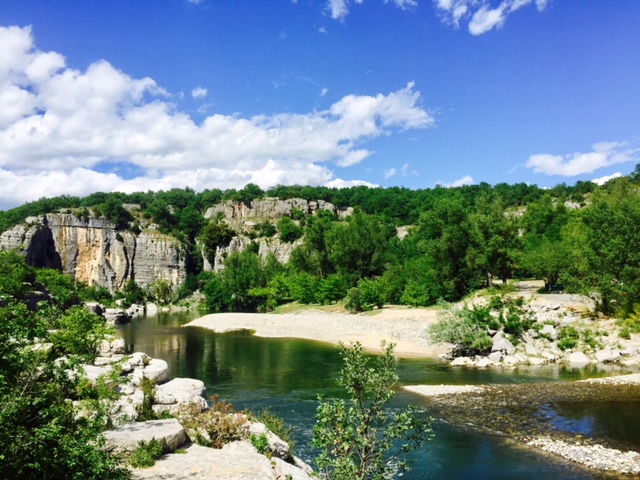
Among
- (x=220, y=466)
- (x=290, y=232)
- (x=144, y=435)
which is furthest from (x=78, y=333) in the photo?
(x=290, y=232)

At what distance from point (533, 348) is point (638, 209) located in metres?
13.2

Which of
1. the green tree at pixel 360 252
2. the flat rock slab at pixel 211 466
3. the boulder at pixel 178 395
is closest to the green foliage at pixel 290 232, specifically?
the green tree at pixel 360 252

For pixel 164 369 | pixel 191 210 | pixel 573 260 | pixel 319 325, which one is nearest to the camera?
pixel 164 369

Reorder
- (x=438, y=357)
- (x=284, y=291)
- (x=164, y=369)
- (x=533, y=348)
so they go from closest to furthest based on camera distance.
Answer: (x=164, y=369)
(x=533, y=348)
(x=438, y=357)
(x=284, y=291)

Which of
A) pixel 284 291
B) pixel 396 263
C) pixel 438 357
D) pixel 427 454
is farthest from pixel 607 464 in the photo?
pixel 284 291

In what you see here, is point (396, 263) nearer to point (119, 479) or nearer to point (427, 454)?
point (427, 454)

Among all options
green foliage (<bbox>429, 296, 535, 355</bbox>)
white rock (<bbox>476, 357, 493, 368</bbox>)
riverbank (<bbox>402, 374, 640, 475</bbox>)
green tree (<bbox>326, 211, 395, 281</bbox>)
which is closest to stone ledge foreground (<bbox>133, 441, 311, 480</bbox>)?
riverbank (<bbox>402, 374, 640, 475</bbox>)

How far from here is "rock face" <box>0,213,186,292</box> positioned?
10519cm

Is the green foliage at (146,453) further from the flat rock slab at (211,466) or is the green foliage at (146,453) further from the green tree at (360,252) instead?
the green tree at (360,252)

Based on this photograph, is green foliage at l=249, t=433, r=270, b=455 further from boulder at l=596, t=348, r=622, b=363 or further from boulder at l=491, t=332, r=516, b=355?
boulder at l=596, t=348, r=622, b=363

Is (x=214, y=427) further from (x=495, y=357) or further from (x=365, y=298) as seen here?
(x=365, y=298)

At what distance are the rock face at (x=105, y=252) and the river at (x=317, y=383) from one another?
62.0m

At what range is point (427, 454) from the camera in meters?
16.4

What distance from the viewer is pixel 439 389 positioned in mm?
24328
